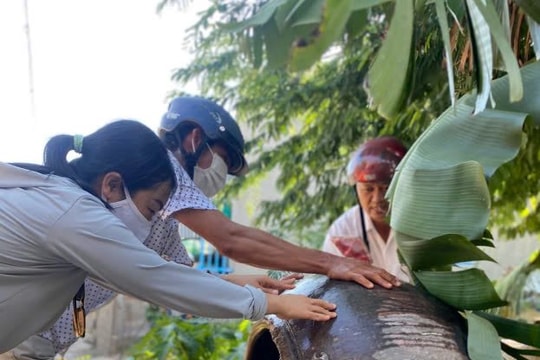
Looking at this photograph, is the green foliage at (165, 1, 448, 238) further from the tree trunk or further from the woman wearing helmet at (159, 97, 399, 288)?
the tree trunk

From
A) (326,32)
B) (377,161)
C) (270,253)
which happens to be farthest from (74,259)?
(377,161)

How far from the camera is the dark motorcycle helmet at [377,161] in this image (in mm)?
3807

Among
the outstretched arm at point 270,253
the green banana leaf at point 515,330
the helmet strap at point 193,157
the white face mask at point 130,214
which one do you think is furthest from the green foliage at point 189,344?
the green banana leaf at point 515,330

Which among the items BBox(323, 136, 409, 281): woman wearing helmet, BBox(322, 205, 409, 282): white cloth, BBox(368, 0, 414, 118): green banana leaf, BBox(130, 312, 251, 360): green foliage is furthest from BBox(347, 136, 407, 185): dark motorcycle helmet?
BBox(368, 0, 414, 118): green banana leaf

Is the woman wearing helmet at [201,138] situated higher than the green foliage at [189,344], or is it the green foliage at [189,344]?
the woman wearing helmet at [201,138]

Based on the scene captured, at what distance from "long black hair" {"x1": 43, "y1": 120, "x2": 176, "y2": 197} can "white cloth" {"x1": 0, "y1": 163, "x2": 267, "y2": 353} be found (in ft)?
0.29

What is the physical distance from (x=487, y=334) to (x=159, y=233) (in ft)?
4.30

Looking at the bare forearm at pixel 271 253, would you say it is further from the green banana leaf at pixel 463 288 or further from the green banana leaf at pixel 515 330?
the green banana leaf at pixel 515 330

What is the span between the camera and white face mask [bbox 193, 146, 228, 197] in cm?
312

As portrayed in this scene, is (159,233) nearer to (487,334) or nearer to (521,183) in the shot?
(487,334)

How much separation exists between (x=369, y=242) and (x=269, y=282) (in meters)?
1.37

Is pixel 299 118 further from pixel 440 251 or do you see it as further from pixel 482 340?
pixel 482 340

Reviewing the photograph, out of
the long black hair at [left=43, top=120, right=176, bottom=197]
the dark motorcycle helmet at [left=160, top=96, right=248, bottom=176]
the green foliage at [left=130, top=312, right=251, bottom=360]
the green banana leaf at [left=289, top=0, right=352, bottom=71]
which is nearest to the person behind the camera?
the green banana leaf at [left=289, top=0, right=352, bottom=71]

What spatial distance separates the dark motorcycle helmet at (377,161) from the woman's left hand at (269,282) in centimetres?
121
